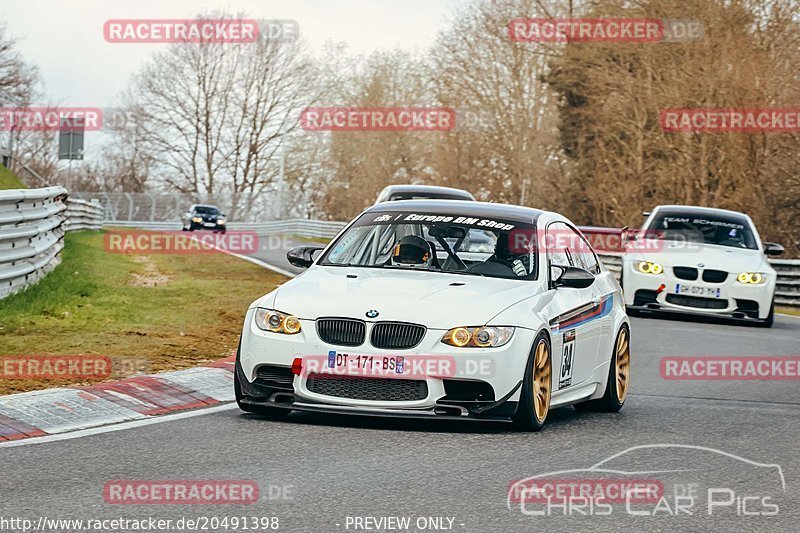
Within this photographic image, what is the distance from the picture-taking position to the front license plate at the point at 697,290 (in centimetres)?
2003

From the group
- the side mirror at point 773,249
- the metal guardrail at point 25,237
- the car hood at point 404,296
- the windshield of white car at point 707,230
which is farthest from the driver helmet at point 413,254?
the side mirror at point 773,249

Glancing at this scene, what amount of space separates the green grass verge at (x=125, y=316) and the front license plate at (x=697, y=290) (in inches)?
236

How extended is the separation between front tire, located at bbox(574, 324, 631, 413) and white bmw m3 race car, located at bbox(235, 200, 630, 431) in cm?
55

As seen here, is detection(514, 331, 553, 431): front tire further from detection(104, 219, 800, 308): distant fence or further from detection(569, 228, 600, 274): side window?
detection(104, 219, 800, 308): distant fence

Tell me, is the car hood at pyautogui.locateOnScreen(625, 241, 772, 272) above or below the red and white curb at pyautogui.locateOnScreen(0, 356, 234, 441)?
above

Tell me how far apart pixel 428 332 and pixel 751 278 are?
501 inches

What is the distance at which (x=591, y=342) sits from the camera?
10109 mm

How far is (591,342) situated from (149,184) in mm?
83933

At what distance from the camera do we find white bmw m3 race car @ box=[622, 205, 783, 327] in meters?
20.1

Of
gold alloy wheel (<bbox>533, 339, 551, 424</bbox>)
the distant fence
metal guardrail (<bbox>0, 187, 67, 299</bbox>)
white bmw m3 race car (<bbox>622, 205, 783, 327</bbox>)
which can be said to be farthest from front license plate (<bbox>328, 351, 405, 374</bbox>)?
the distant fence

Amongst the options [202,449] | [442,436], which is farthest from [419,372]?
[202,449]

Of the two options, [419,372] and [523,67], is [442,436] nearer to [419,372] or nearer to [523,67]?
[419,372]

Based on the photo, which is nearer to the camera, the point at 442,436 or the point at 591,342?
the point at 442,436

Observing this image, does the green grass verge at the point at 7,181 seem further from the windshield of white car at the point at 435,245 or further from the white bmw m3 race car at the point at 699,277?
the windshield of white car at the point at 435,245
